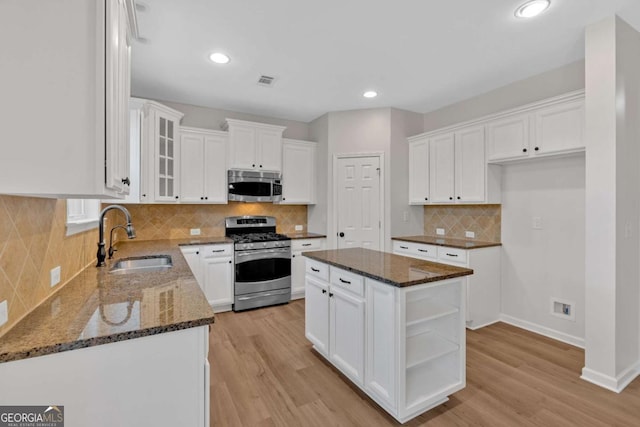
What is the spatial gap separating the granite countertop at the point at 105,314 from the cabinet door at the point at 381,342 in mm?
1043

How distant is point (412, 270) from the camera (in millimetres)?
1996

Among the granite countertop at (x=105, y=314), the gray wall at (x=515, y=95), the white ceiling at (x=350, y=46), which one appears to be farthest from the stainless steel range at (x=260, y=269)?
the gray wall at (x=515, y=95)

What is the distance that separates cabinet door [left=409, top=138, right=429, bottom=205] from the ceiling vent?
2092 millimetres

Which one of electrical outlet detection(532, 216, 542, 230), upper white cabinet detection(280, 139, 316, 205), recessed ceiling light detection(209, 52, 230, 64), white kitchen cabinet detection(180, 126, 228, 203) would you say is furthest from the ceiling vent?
electrical outlet detection(532, 216, 542, 230)

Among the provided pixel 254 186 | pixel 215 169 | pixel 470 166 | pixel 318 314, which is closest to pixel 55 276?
pixel 318 314

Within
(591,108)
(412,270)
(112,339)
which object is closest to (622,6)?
(591,108)

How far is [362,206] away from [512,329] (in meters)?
2.24

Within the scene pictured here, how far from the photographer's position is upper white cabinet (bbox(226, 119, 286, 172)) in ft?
13.0

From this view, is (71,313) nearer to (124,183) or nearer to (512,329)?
(124,183)

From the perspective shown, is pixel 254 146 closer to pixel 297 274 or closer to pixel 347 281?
pixel 297 274

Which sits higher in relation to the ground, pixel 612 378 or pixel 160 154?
pixel 160 154

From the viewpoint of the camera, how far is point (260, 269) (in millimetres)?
3838

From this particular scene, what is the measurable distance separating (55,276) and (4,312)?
0.55 meters

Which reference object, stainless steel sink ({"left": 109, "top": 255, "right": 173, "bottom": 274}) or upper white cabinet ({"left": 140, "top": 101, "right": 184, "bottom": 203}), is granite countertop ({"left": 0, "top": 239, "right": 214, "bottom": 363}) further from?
upper white cabinet ({"left": 140, "top": 101, "right": 184, "bottom": 203})
